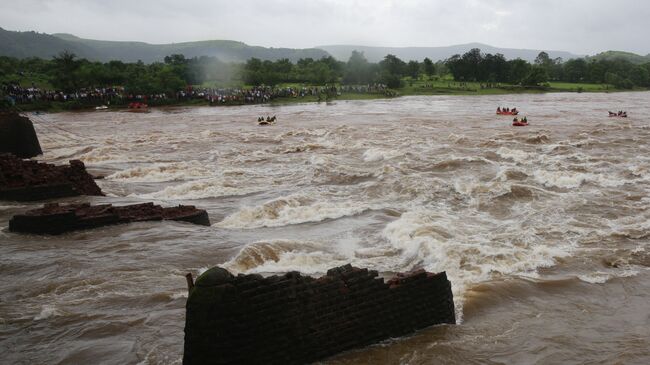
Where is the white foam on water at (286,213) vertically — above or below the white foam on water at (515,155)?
below

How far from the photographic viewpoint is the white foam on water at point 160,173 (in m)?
21.1

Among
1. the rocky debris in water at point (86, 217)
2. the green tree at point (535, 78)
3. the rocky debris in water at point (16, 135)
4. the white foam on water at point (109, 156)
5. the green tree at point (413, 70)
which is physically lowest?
the white foam on water at point (109, 156)

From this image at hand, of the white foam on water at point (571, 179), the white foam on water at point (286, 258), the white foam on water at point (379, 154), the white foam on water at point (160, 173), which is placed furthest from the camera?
the white foam on water at point (379, 154)

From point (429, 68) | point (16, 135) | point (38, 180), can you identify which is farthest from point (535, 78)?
point (38, 180)

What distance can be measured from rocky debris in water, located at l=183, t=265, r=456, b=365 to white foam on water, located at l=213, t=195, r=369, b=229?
714 cm

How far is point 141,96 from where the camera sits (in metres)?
64.6

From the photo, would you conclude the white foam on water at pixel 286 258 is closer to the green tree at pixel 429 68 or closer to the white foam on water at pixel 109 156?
the white foam on water at pixel 109 156

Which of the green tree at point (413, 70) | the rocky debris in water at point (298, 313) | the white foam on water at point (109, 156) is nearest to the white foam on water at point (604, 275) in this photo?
the rocky debris in water at point (298, 313)

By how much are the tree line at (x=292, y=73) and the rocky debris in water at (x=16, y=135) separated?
42.1 m

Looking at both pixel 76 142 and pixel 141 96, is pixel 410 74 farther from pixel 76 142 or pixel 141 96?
pixel 76 142

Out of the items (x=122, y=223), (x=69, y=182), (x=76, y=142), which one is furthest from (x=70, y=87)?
(x=122, y=223)

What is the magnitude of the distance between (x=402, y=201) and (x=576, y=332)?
8920 millimetres

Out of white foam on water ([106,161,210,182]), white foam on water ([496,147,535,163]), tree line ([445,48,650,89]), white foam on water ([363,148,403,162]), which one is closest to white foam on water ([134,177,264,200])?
white foam on water ([106,161,210,182])

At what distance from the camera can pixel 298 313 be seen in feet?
20.3
